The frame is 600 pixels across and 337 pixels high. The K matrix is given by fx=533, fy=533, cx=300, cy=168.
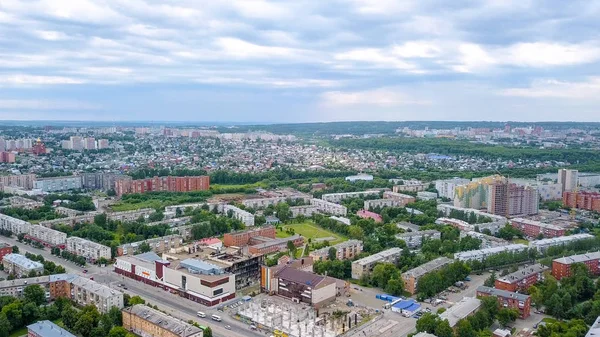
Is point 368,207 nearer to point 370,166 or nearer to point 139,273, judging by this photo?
point 139,273

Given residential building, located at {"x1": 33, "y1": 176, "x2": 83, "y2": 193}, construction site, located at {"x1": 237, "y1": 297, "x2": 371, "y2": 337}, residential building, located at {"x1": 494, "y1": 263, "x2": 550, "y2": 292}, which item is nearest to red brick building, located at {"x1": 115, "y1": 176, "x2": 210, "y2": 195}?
residential building, located at {"x1": 33, "y1": 176, "x2": 83, "y2": 193}

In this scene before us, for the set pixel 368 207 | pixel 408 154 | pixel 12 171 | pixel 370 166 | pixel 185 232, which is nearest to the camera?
pixel 185 232

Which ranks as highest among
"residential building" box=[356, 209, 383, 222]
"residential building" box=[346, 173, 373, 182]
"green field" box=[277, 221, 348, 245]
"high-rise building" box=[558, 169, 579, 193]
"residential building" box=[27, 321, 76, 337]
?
"high-rise building" box=[558, 169, 579, 193]

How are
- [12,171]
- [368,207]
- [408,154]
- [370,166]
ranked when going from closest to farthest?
1. [368,207]
2. [12,171]
3. [370,166]
4. [408,154]

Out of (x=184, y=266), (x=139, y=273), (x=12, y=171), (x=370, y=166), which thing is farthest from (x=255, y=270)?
(x=370, y=166)

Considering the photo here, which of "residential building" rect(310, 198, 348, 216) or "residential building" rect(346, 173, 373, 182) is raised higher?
"residential building" rect(346, 173, 373, 182)

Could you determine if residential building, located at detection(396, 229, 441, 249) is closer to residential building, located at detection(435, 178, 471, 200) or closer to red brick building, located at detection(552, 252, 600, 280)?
red brick building, located at detection(552, 252, 600, 280)
